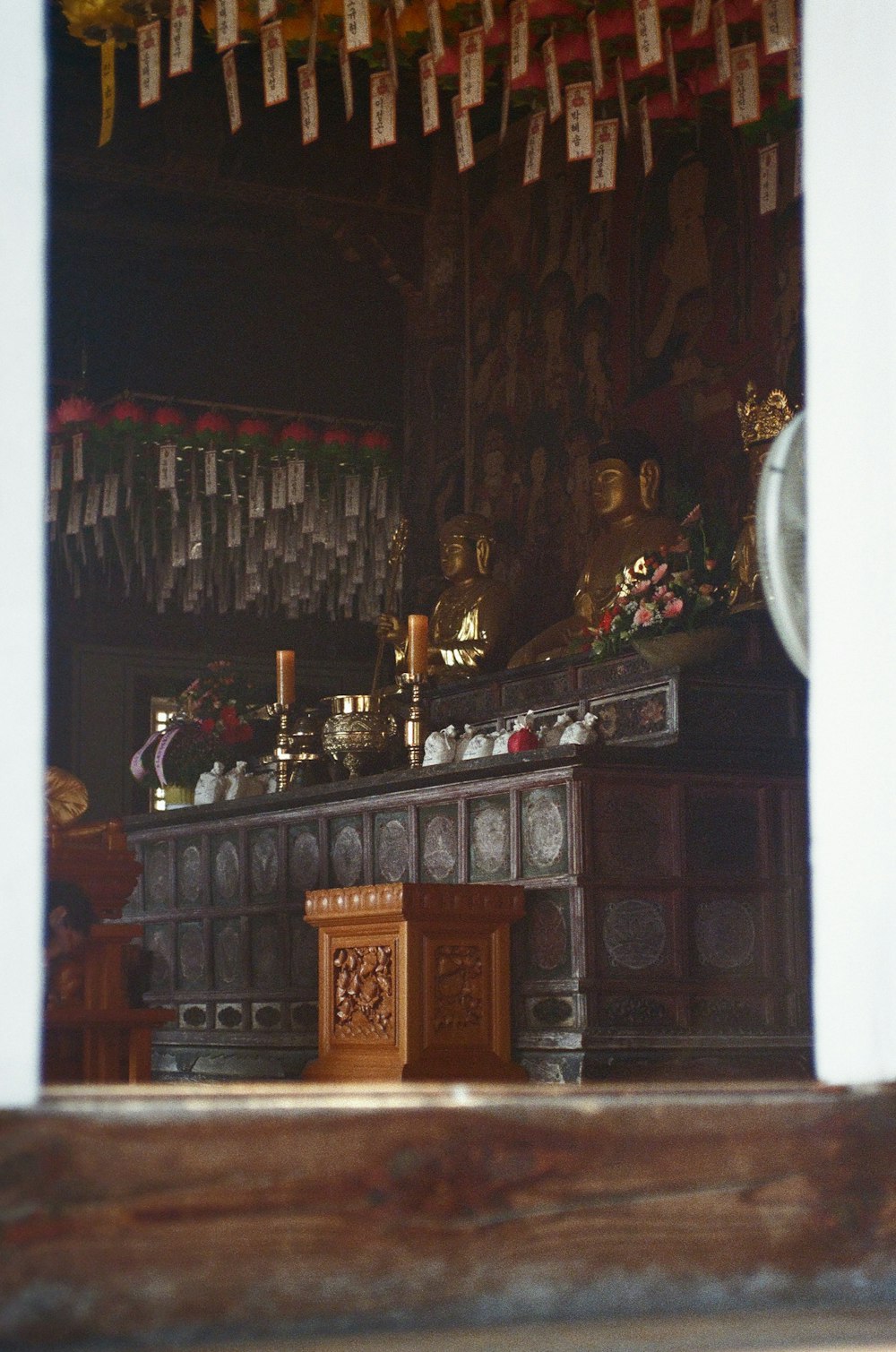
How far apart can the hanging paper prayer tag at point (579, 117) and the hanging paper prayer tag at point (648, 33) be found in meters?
0.50

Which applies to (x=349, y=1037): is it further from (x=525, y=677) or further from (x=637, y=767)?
(x=525, y=677)

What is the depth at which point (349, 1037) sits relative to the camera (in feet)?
18.5

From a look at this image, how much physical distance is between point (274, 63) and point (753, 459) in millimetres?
2709

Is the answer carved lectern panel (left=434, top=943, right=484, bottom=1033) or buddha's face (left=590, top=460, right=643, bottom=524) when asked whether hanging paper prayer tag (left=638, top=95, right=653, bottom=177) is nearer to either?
buddha's face (left=590, top=460, right=643, bottom=524)

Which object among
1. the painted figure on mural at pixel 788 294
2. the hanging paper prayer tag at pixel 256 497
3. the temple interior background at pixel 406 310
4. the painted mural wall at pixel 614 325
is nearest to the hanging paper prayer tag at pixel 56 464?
the temple interior background at pixel 406 310

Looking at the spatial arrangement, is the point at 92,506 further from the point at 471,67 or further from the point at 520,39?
the point at 520,39

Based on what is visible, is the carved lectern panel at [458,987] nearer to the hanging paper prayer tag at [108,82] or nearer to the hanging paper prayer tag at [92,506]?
the hanging paper prayer tag at [108,82]

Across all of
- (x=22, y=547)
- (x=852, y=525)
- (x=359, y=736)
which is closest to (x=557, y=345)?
(x=359, y=736)

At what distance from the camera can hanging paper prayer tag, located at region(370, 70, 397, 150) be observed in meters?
6.25

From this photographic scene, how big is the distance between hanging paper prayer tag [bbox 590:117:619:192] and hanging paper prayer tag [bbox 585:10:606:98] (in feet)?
0.40

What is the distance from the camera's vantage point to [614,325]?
29.2 feet

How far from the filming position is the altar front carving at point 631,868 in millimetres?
5453

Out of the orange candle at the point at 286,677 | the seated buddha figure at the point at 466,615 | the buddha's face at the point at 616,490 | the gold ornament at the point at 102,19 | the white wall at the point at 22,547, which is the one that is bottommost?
the white wall at the point at 22,547

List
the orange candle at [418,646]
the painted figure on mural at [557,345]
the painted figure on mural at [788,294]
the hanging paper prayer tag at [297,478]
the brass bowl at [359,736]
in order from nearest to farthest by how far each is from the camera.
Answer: the orange candle at [418,646] → the brass bowl at [359,736] → the painted figure on mural at [788,294] → the painted figure on mural at [557,345] → the hanging paper prayer tag at [297,478]
